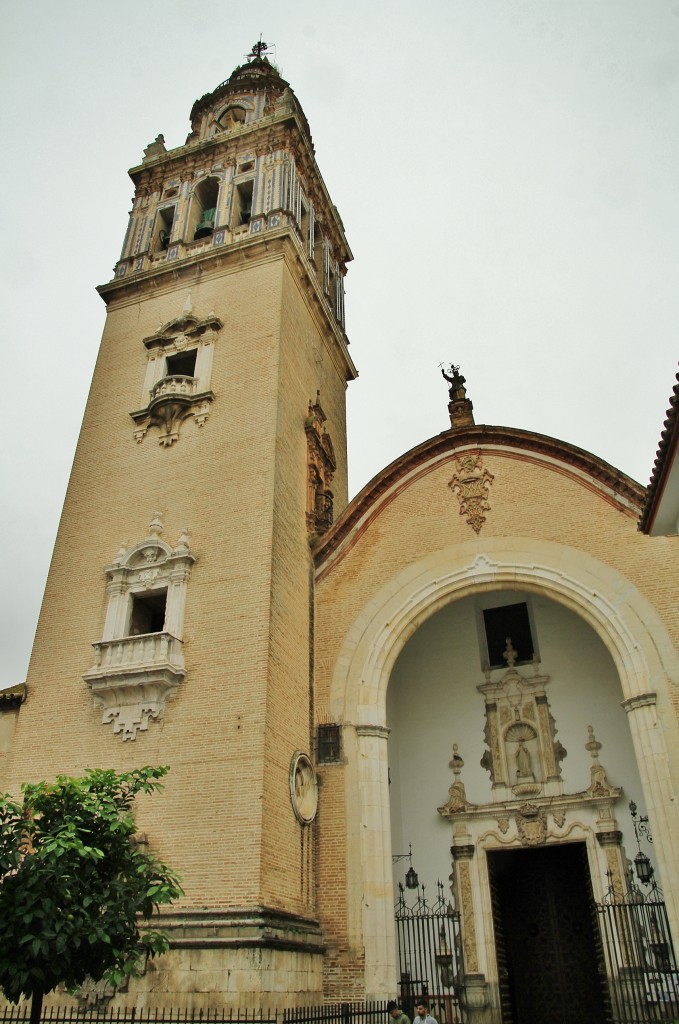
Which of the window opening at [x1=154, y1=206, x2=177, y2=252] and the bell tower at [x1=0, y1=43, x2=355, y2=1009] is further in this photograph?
the window opening at [x1=154, y1=206, x2=177, y2=252]

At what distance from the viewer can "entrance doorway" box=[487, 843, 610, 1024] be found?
14766 millimetres

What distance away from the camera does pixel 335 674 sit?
15.0 meters

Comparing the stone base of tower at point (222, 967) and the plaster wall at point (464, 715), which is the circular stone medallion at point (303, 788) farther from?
the plaster wall at point (464, 715)

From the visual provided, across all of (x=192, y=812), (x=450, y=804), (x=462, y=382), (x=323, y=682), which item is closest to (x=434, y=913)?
(x=450, y=804)

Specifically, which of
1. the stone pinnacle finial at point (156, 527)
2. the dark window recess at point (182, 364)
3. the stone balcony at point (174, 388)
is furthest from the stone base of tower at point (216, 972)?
the dark window recess at point (182, 364)

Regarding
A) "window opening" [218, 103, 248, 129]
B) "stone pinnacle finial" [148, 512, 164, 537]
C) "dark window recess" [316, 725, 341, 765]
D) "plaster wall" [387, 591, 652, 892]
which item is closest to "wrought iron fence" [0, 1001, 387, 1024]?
"dark window recess" [316, 725, 341, 765]

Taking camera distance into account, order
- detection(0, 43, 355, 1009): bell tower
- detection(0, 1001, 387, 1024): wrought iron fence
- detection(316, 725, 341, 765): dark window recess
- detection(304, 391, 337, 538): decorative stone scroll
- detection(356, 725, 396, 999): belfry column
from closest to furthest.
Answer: detection(0, 1001, 387, 1024): wrought iron fence < detection(0, 43, 355, 1009): bell tower < detection(356, 725, 396, 999): belfry column < detection(316, 725, 341, 765): dark window recess < detection(304, 391, 337, 538): decorative stone scroll

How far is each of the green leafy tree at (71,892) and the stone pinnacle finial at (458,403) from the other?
10.9 metres

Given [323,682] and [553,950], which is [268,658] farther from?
[553,950]

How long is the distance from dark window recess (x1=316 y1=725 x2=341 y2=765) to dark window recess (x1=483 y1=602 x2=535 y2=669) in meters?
4.38

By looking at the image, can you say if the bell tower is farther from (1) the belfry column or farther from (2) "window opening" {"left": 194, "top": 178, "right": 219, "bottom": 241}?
(1) the belfry column

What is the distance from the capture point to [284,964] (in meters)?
11.0

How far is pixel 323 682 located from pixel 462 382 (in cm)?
773

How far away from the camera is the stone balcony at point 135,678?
13.2 meters
